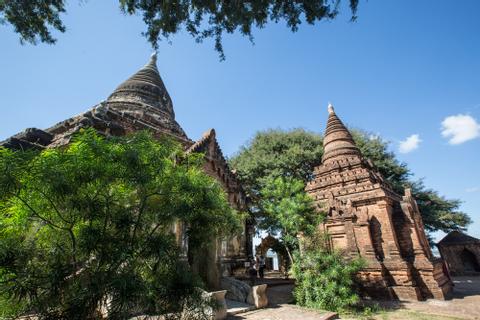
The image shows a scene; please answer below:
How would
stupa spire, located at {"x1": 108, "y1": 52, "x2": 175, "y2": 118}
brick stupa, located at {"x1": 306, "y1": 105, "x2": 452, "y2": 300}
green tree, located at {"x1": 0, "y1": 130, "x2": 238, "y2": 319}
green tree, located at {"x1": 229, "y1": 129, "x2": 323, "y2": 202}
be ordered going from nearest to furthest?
green tree, located at {"x1": 0, "y1": 130, "x2": 238, "y2": 319} < brick stupa, located at {"x1": 306, "y1": 105, "x2": 452, "y2": 300} < stupa spire, located at {"x1": 108, "y1": 52, "x2": 175, "y2": 118} < green tree, located at {"x1": 229, "y1": 129, "x2": 323, "y2": 202}

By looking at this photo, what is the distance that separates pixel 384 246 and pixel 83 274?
13.5 metres

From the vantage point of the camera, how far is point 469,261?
23797 mm

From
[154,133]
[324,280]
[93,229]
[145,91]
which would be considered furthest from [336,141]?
[93,229]

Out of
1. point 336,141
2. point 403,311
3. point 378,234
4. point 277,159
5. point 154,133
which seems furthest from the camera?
point 277,159

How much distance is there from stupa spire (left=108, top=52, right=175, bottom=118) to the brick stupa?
1445 cm

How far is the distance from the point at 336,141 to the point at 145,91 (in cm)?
1618

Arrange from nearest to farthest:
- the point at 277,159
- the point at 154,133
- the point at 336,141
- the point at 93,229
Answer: the point at 93,229, the point at 154,133, the point at 336,141, the point at 277,159

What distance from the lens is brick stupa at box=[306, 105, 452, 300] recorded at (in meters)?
11.5

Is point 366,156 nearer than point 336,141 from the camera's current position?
No

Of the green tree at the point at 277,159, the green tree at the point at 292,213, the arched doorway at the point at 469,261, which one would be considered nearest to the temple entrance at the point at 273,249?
the green tree at the point at 277,159

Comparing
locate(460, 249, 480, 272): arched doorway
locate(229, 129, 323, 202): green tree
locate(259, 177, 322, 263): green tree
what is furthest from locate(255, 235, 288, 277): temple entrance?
locate(460, 249, 480, 272): arched doorway

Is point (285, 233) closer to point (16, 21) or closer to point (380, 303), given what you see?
point (380, 303)

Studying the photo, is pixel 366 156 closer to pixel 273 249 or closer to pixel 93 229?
pixel 273 249

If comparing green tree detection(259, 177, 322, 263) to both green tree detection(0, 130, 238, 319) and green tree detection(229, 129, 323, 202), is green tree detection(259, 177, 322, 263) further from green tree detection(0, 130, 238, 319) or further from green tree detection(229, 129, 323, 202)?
green tree detection(229, 129, 323, 202)
